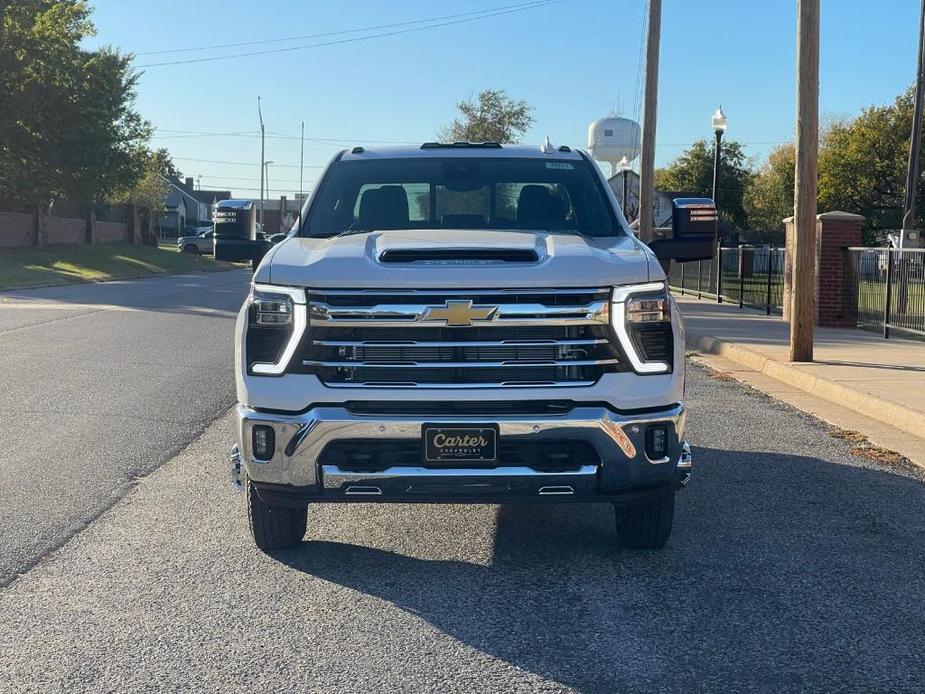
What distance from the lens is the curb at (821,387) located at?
362 inches

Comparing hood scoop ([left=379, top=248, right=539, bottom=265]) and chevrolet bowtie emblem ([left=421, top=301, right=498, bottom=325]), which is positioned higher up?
hood scoop ([left=379, top=248, right=539, bottom=265])

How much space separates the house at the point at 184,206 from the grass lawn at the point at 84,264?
146 ft

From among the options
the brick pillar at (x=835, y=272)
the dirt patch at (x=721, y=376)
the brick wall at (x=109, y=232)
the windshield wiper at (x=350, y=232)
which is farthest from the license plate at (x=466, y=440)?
the brick wall at (x=109, y=232)

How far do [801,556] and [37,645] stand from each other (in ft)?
11.6

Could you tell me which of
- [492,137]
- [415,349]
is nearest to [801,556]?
[415,349]

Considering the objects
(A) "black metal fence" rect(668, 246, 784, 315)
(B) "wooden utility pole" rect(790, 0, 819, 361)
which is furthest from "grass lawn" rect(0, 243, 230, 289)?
(B) "wooden utility pole" rect(790, 0, 819, 361)

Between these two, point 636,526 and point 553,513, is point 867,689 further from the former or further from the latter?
point 553,513

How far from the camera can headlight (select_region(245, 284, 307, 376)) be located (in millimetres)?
4855

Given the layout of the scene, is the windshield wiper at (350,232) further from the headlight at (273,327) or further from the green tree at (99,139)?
the green tree at (99,139)

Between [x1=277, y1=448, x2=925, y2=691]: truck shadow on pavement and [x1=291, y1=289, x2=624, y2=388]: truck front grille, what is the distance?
0.95m

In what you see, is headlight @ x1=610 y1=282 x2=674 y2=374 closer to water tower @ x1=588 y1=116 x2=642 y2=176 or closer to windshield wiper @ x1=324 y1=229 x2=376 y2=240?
windshield wiper @ x1=324 y1=229 x2=376 y2=240

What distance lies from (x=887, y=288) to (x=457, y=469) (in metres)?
13.0

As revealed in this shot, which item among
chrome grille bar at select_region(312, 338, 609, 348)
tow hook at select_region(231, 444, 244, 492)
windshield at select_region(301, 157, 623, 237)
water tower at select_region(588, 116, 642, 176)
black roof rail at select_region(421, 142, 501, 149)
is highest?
water tower at select_region(588, 116, 642, 176)

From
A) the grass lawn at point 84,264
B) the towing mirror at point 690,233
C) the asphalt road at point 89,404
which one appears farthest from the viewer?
the grass lawn at point 84,264
